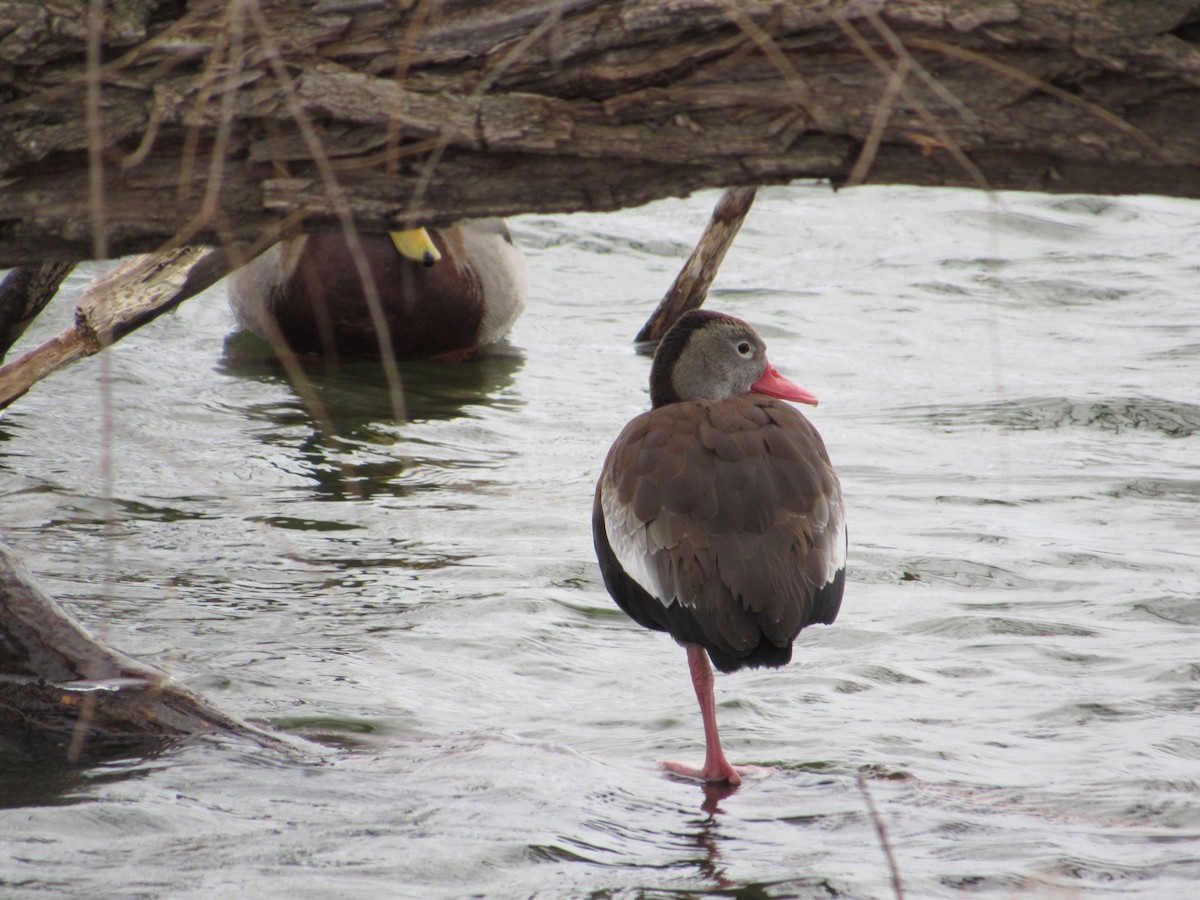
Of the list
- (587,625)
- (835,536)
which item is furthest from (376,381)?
(835,536)

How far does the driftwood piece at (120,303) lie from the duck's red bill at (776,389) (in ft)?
6.63

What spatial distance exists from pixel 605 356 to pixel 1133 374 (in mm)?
3369

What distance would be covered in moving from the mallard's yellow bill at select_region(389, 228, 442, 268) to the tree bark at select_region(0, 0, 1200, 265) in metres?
6.52

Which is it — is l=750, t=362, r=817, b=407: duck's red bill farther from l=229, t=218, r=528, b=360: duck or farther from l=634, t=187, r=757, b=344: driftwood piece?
l=229, t=218, r=528, b=360: duck

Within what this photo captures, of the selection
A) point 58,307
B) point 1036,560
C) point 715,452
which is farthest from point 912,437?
point 58,307

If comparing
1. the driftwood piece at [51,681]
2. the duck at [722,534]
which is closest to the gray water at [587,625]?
the driftwood piece at [51,681]

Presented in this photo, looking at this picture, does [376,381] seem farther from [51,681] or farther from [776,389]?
[51,681]

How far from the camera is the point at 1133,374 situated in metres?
9.31

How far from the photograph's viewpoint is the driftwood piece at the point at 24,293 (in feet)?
17.7

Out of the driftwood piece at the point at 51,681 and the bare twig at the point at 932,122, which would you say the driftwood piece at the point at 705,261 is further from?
the bare twig at the point at 932,122

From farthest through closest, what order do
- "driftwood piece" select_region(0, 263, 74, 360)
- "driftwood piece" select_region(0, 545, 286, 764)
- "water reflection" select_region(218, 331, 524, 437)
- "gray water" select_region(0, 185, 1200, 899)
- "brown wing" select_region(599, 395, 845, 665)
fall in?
"water reflection" select_region(218, 331, 524, 437), "driftwood piece" select_region(0, 263, 74, 360), "brown wing" select_region(599, 395, 845, 665), "driftwood piece" select_region(0, 545, 286, 764), "gray water" select_region(0, 185, 1200, 899)

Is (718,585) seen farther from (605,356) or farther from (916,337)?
(916,337)

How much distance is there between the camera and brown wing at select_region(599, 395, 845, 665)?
4188mm

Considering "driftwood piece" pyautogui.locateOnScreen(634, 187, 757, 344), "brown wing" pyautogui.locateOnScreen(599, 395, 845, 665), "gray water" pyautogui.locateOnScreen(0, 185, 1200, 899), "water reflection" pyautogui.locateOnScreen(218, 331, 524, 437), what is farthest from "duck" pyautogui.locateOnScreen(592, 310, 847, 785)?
"water reflection" pyautogui.locateOnScreen(218, 331, 524, 437)
